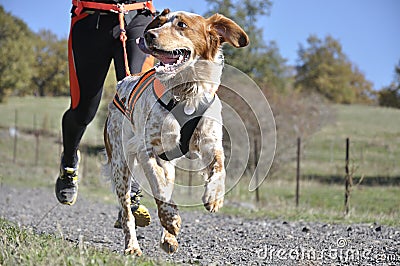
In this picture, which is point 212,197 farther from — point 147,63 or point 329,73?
point 329,73

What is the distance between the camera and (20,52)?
121 ft

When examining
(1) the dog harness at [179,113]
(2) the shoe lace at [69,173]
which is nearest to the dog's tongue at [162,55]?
(1) the dog harness at [179,113]

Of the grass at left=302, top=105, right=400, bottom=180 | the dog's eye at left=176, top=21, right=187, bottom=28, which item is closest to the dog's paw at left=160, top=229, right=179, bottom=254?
the dog's eye at left=176, top=21, right=187, bottom=28

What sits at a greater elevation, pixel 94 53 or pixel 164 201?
pixel 94 53

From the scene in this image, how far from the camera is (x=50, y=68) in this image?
1069 inches

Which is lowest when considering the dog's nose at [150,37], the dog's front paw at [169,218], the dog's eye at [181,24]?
the dog's front paw at [169,218]

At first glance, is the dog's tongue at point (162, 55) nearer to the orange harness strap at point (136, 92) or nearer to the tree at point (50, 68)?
the orange harness strap at point (136, 92)

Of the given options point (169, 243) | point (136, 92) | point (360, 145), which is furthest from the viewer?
point (360, 145)

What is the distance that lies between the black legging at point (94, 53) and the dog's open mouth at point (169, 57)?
2.82ft

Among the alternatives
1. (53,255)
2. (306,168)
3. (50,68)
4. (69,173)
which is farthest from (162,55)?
(50,68)

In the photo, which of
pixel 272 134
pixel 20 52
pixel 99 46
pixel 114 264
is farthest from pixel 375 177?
pixel 20 52

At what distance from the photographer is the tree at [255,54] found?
3528 cm

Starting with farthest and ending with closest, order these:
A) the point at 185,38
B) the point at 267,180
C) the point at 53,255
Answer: the point at 267,180 < the point at 185,38 < the point at 53,255

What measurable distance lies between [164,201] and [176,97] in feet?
2.50
